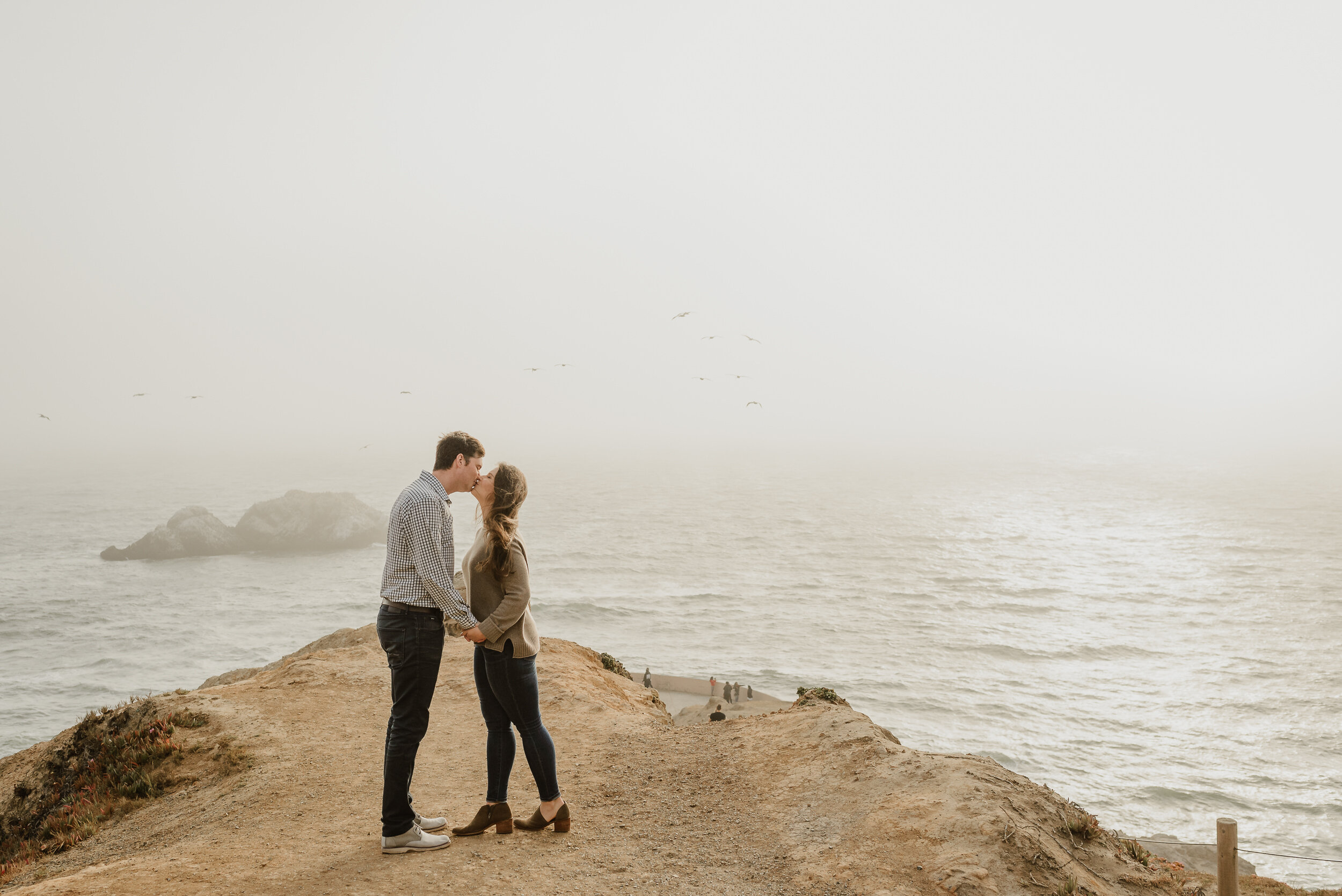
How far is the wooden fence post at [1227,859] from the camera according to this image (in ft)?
24.8

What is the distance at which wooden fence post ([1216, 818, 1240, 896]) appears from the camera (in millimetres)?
7574

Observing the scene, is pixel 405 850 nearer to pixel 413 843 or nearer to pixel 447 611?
pixel 413 843

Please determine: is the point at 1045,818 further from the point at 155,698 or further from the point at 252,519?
the point at 252,519

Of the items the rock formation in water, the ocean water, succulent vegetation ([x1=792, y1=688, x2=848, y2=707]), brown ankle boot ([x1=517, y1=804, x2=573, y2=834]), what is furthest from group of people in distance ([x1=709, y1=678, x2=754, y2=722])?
the rock formation in water

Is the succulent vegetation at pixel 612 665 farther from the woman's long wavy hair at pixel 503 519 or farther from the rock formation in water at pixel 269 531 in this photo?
the rock formation in water at pixel 269 531

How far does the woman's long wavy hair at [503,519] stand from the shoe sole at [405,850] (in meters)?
2.36

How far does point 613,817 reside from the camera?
7.22 meters

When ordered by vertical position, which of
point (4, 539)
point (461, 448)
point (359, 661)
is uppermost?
point (461, 448)

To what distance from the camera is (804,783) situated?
8.12 m

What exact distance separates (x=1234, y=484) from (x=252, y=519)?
159m

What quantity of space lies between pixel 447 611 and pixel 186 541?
8010 centimetres

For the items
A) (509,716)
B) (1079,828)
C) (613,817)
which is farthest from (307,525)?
(1079,828)

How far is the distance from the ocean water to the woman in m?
27.5

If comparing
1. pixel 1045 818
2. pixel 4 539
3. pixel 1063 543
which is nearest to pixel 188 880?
pixel 1045 818
